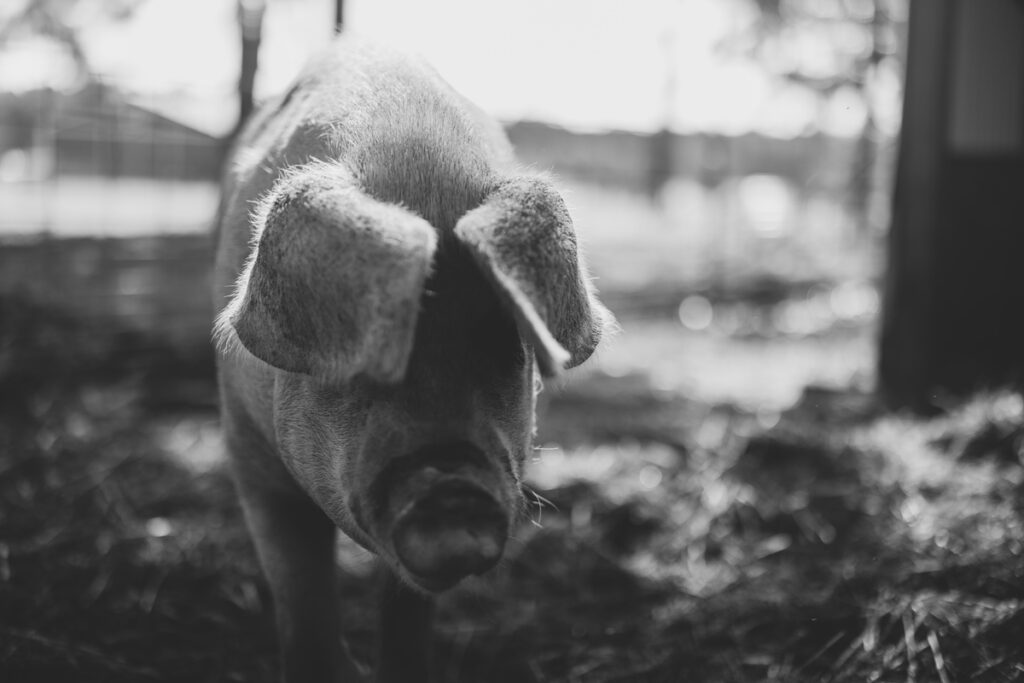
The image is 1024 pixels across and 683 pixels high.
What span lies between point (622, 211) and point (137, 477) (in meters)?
11.6

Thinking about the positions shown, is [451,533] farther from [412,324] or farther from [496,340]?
[496,340]

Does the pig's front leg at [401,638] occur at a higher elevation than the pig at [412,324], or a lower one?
lower

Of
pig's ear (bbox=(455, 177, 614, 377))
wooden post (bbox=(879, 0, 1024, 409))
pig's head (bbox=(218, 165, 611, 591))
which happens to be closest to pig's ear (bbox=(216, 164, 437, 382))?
pig's head (bbox=(218, 165, 611, 591))

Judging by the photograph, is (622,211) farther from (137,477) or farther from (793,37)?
(137,477)

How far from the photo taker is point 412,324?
1.95 meters

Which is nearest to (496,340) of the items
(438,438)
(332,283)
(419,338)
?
(419,338)

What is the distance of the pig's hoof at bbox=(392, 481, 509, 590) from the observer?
1.94 metres

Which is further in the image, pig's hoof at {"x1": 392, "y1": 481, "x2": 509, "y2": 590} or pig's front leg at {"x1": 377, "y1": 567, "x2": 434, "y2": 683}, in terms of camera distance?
pig's front leg at {"x1": 377, "y1": 567, "x2": 434, "y2": 683}

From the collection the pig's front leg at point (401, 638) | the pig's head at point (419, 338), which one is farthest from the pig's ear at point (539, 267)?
the pig's front leg at point (401, 638)

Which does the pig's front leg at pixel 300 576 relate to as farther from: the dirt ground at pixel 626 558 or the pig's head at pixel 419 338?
the pig's head at pixel 419 338

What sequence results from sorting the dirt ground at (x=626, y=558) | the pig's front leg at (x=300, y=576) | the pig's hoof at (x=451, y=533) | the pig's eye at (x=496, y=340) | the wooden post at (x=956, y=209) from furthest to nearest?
the wooden post at (x=956, y=209) < the dirt ground at (x=626, y=558) < the pig's front leg at (x=300, y=576) < the pig's eye at (x=496, y=340) < the pig's hoof at (x=451, y=533)

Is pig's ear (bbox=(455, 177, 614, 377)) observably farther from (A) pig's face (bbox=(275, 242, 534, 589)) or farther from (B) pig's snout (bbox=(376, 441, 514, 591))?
(B) pig's snout (bbox=(376, 441, 514, 591))

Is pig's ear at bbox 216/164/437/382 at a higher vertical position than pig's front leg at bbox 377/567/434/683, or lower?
higher

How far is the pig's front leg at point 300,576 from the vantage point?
10.5ft
